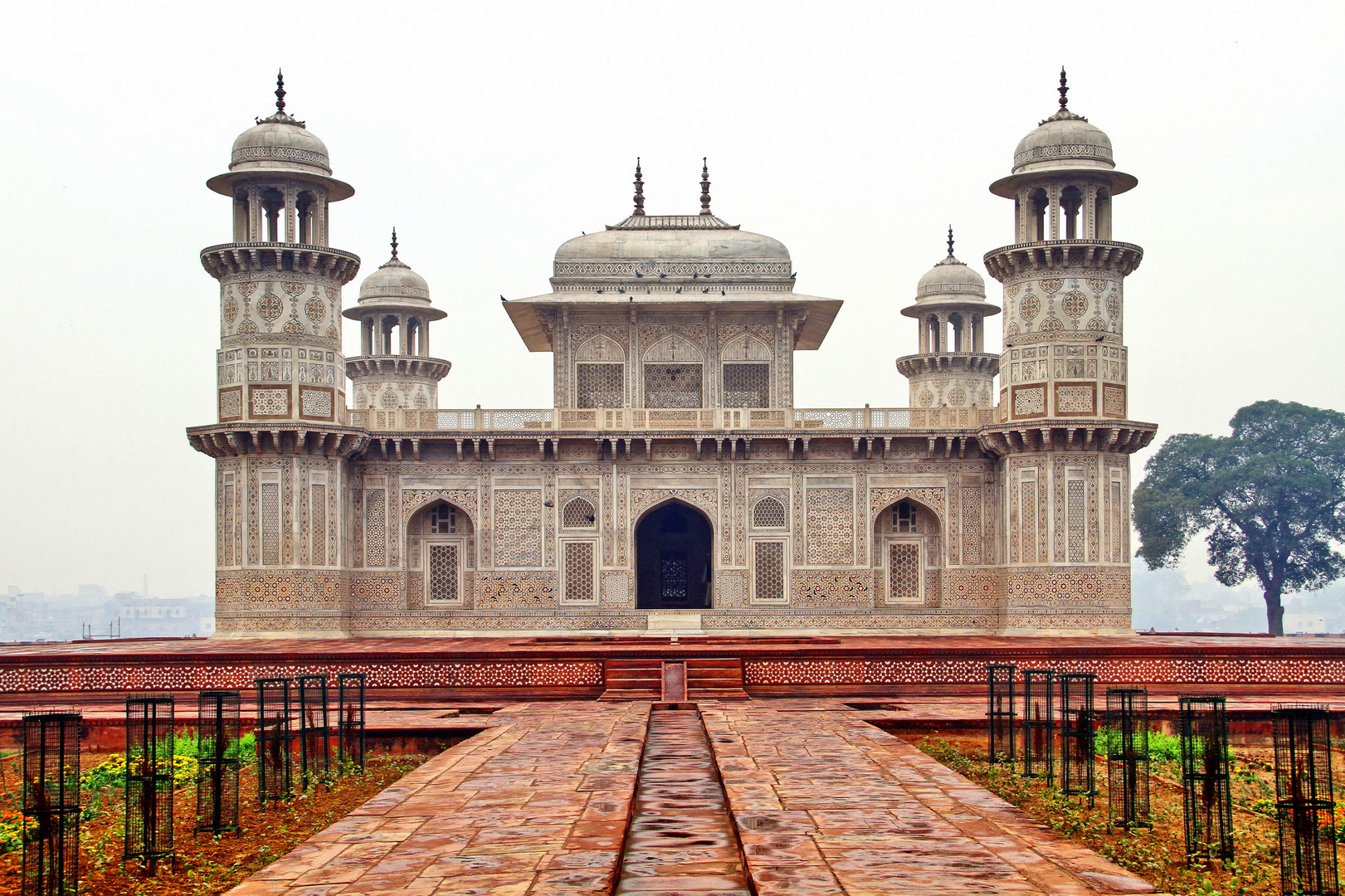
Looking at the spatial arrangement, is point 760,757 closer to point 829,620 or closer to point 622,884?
point 622,884

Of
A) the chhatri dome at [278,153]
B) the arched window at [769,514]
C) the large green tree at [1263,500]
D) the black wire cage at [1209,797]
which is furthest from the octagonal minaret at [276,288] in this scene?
the large green tree at [1263,500]

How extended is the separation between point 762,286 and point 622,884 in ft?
71.5

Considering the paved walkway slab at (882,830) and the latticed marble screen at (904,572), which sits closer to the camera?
the paved walkway slab at (882,830)

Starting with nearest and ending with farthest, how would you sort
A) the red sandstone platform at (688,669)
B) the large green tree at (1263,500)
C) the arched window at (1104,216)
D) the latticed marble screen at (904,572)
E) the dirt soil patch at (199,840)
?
the dirt soil patch at (199,840)
the red sandstone platform at (688,669)
the arched window at (1104,216)
the latticed marble screen at (904,572)
the large green tree at (1263,500)

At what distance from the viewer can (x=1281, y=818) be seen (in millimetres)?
7750

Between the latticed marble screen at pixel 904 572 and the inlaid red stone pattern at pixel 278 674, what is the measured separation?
10.3m

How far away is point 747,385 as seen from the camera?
2753 centimetres

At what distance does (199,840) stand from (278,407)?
16.0 meters

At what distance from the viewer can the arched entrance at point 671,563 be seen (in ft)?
90.5

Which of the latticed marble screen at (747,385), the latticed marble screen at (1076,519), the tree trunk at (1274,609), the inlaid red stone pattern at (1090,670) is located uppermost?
the latticed marble screen at (747,385)

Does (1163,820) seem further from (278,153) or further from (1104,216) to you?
(278,153)

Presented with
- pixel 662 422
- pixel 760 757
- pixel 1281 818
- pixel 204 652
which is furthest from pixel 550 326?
pixel 1281 818

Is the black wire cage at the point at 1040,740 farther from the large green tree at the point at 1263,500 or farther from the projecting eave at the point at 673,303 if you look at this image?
the large green tree at the point at 1263,500

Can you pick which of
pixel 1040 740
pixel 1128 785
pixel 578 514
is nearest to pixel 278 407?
pixel 578 514
